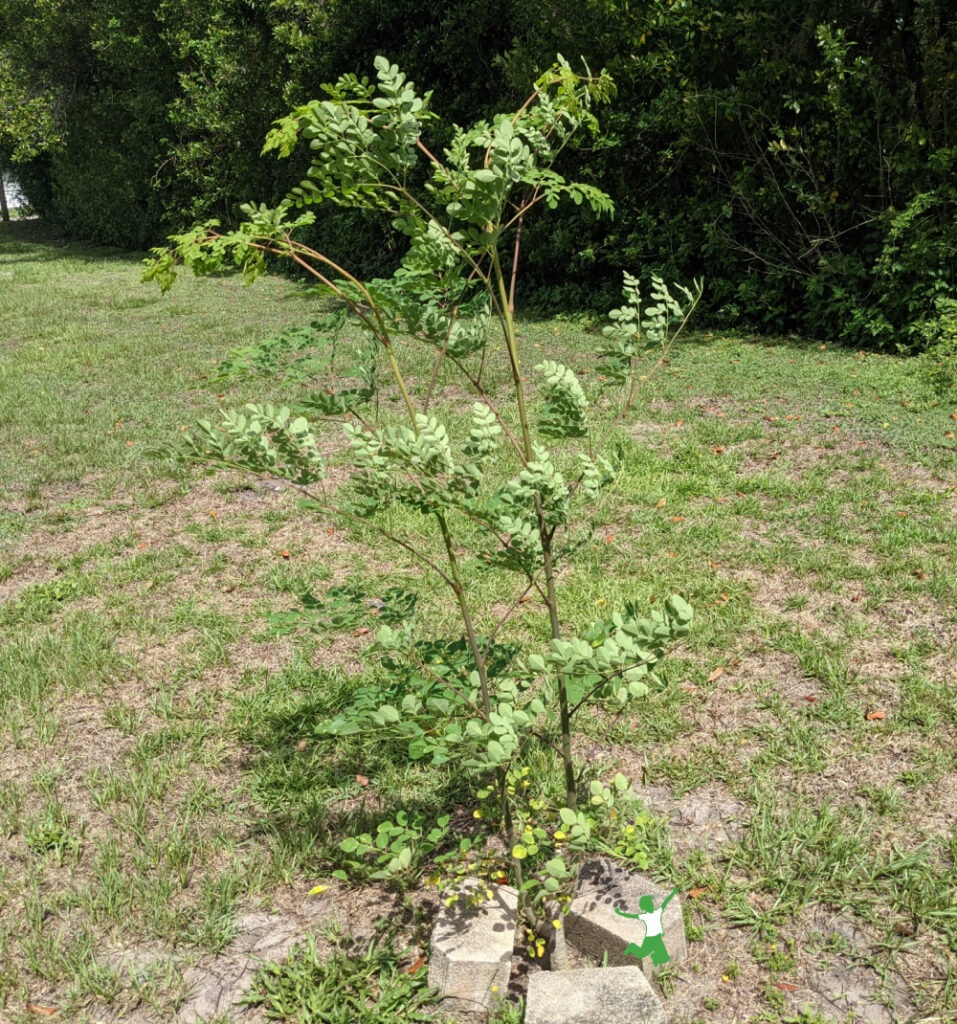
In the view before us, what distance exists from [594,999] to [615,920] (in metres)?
0.28

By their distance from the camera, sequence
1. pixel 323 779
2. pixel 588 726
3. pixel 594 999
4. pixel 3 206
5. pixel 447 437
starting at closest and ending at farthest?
1. pixel 594 999
2. pixel 447 437
3. pixel 323 779
4. pixel 588 726
5. pixel 3 206

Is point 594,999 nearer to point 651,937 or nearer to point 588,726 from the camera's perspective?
point 651,937

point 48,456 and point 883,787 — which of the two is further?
point 48,456

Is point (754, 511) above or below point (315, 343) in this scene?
below

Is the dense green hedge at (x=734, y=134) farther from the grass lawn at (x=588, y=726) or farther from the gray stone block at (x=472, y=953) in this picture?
the gray stone block at (x=472, y=953)

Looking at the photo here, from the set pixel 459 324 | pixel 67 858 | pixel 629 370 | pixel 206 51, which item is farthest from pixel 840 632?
pixel 206 51

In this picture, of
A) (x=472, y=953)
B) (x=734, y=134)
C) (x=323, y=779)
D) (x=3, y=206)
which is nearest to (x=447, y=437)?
(x=472, y=953)

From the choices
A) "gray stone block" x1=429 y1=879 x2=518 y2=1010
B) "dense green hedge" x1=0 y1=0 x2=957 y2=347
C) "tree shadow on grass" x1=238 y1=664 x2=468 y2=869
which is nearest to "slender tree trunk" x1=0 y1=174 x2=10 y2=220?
"dense green hedge" x1=0 y1=0 x2=957 y2=347

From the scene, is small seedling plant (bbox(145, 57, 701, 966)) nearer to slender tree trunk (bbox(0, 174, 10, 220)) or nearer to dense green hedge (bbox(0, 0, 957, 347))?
dense green hedge (bbox(0, 0, 957, 347))

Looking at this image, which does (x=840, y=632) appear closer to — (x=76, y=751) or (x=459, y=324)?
(x=459, y=324)

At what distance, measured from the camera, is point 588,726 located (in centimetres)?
293

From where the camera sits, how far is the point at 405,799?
2613 millimetres

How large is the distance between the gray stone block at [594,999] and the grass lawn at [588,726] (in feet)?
0.79

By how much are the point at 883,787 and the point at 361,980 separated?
5.44 feet
